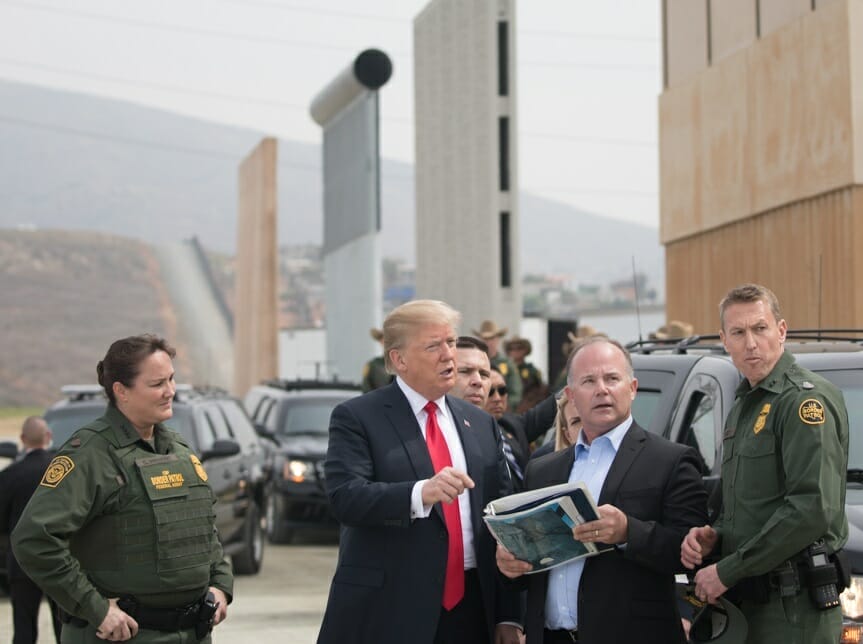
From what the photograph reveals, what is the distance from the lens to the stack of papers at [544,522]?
4.80 meters

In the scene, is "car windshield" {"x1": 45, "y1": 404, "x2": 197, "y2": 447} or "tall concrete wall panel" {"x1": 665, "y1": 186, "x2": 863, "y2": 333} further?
"tall concrete wall panel" {"x1": 665, "y1": 186, "x2": 863, "y2": 333}

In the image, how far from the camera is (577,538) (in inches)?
194

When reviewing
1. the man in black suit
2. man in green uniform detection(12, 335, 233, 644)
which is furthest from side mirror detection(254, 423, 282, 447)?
man in green uniform detection(12, 335, 233, 644)

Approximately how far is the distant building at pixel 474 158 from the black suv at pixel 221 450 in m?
11.2

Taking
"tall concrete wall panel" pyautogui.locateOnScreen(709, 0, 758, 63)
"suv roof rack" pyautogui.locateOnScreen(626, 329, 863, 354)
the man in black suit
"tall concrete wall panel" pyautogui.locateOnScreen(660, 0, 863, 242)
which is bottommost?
the man in black suit

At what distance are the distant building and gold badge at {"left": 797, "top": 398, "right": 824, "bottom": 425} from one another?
21.3 metres

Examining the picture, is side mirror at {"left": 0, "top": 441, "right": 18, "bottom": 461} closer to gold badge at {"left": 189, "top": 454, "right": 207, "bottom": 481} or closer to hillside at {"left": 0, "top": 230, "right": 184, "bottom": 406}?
gold badge at {"left": 189, "top": 454, "right": 207, "bottom": 481}

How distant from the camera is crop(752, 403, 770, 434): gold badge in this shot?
526 centimetres

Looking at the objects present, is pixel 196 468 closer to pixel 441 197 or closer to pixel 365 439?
pixel 365 439

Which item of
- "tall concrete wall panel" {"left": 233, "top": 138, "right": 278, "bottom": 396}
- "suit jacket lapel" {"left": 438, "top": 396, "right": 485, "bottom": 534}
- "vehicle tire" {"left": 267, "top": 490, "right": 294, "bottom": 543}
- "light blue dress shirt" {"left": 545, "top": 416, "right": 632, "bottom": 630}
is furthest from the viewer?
"tall concrete wall panel" {"left": 233, "top": 138, "right": 278, "bottom": 396}

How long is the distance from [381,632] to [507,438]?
226 centimetres

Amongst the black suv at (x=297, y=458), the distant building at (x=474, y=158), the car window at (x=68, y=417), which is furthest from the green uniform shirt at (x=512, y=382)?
the distant building at (x=474, y=158)

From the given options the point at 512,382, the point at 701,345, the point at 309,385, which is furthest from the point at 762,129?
the point at 701,345

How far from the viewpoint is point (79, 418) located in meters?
14.2
